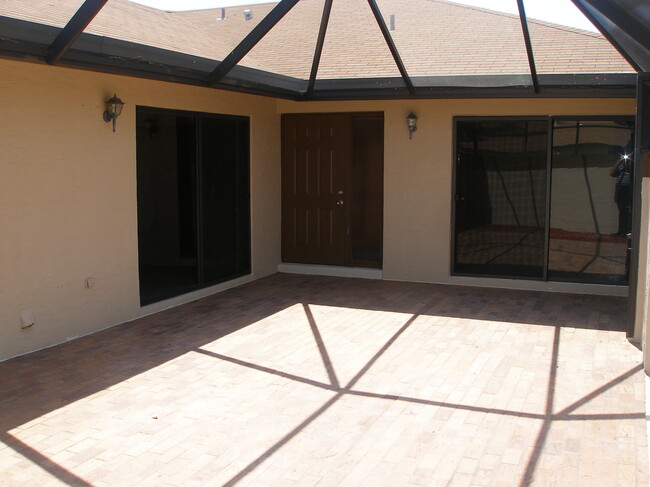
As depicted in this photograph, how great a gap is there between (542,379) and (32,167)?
446 centimetres

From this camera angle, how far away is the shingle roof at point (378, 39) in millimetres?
7703

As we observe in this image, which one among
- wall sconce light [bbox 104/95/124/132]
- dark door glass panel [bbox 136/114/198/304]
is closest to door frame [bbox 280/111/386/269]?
dark door glass panel [bbox 136/114/198/304]

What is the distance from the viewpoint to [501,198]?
28.2 feet

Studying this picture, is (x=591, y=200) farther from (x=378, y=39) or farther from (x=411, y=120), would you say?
(x=378, y=39)

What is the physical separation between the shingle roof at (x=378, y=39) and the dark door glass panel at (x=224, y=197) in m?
0.93

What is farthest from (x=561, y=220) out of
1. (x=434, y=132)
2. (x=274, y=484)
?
(x=274, y=484)

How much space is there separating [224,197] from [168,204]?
75 centimetres

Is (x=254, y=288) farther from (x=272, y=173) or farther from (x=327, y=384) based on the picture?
(x=327, y=384)

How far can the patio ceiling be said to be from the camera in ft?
16.2

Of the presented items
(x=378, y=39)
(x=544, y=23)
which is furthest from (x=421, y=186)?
(x=544, y=23)

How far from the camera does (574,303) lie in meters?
7.83

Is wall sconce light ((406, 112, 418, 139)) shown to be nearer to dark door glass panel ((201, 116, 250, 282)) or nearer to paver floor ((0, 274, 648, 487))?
dark door glass panel ((201, 116, 250, 282))

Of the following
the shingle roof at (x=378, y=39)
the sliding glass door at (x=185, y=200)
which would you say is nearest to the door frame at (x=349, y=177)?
the shingle roof at (x=378, y=39)

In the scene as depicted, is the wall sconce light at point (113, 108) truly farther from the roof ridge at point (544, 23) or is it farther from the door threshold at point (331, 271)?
the roof ridge at point (544, 23)
